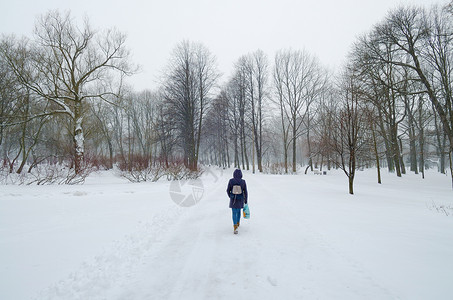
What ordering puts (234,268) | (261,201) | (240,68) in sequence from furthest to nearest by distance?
(240,68) → (261,201) → (234,268)

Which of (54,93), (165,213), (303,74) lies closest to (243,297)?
(165,213)

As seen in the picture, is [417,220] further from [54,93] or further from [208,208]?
[54,93]

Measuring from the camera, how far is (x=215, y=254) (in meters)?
4.26

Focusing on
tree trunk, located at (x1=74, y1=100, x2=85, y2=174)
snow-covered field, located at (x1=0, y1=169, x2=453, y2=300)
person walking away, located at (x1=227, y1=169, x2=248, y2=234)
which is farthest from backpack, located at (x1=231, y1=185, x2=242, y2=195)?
tree trunk, located at (x1=74, y1=100, x2=85, y2=174)

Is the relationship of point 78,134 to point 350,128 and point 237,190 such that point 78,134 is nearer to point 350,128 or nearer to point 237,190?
point 237,190

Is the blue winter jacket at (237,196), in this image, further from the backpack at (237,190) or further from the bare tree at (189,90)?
the bare tree at (189,90)

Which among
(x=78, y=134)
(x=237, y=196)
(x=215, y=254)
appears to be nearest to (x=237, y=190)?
(x=237, y=196)

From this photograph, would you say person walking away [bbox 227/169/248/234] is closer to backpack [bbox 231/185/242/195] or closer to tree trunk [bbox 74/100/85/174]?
backpack [bbox 231/185/242/195]

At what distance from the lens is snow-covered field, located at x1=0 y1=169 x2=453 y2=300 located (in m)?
2.99

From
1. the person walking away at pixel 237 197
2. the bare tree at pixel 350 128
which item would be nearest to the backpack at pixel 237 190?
the person walking away at pixel 237 197

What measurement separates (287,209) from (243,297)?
5585 mm

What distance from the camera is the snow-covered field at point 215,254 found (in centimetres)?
299

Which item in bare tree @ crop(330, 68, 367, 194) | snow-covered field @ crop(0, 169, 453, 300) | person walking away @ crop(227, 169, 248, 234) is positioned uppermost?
bare tree @ crop(330, 68, 367, 194)

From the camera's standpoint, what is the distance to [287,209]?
26.4 ft
